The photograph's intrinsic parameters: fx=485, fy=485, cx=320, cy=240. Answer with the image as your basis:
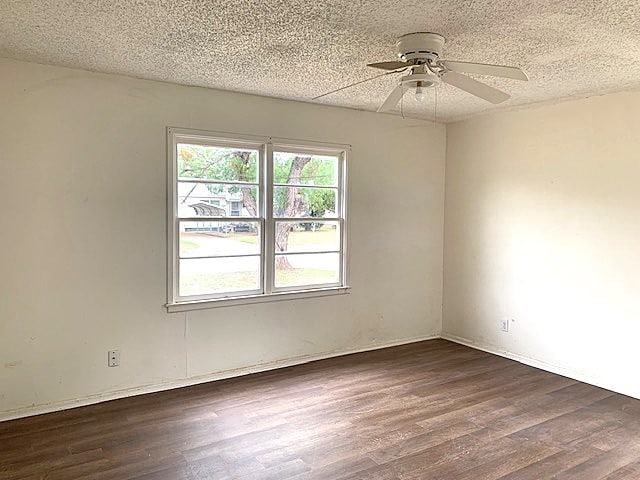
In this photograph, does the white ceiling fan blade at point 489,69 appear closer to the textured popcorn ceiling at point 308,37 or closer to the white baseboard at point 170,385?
the textured popcorn ceiling at point 308,37

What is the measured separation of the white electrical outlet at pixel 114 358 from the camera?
11.9 ft

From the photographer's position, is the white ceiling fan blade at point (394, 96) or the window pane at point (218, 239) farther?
the window pane at point (218, 239)

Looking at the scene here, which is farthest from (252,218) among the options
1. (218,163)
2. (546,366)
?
(546,366)

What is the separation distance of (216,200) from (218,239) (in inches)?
12.9

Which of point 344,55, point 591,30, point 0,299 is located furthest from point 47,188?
point 591,30

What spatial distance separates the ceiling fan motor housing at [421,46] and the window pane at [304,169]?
1880 mm

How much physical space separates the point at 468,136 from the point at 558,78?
1.61 meters

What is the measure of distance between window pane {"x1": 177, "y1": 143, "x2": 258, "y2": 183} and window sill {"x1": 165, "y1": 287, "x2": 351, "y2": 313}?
1.02m

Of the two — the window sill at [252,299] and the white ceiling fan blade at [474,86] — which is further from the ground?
the white ceiling fan blade at [474,86]

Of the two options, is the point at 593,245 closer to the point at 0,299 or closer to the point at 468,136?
the point at 468,136

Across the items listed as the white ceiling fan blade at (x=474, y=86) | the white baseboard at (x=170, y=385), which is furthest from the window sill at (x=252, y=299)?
the white ceiling fan blade at (x=474, y=86)

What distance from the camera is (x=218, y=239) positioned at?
4.09 metres

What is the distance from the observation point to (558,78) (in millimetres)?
3529

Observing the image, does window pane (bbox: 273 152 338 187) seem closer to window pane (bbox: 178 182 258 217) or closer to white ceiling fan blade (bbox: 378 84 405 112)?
window pane (bbox: 178 182 258 217)
